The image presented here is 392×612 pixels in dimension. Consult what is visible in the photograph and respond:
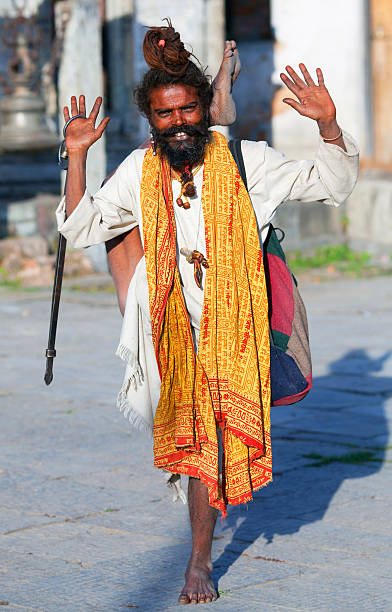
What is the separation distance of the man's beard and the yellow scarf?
0.18 feet

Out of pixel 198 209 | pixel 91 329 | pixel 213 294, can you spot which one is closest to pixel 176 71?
pixel 198 209

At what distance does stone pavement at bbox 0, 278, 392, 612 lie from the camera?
3955mm

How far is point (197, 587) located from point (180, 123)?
154 cm

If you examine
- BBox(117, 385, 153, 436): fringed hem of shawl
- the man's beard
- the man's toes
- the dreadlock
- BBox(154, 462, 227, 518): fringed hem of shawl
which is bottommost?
the man's toes

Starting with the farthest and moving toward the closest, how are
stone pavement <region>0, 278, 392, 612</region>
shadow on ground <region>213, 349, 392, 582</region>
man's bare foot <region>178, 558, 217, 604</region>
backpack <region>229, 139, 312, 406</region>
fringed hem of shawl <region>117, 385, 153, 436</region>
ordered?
shadow on ground <region>213, 349, 392, 582</region> < fringed hem of shawl <region>117, 385, 153, 436</region> < backpack <region>229, 139, 312, 406</region> < stone pavement <region>0, 278, 392, 612</region> < man's bare foot <region>178, 558, 217, 604</region>

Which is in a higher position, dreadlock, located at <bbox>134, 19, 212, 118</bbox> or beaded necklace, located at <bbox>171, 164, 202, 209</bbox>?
dreadlock, located at <bbox>134, 19, 212, 118</bbox>

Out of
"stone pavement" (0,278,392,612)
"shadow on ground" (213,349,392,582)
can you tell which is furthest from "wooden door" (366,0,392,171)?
"shadow on ground" (213,349,392,582)

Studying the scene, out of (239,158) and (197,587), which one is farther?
(239,158)

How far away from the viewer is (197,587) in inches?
152

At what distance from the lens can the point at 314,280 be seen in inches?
468

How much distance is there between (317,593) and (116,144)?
11208mm

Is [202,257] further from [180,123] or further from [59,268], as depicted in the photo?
[59,268]

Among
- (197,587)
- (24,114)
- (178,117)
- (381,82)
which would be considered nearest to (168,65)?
(178,117)

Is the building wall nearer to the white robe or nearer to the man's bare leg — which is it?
the white robe
